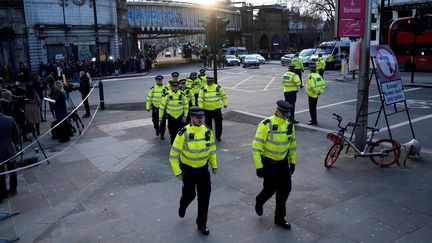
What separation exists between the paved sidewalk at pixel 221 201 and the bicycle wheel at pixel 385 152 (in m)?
0.19

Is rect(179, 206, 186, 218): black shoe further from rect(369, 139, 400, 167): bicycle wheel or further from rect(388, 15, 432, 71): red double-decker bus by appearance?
rect(388, 15, 432, 71): red double-decker bus

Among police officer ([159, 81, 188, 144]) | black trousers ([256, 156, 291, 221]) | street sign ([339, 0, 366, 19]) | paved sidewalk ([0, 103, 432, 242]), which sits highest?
street sign ([339, 0, 366, 19])

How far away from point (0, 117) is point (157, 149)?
13.0ft

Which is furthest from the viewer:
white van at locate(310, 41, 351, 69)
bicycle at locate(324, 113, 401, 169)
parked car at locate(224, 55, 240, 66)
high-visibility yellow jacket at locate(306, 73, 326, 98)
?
parked car at locate(224, 55, 240, 66)

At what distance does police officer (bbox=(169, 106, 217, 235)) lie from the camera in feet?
17.5

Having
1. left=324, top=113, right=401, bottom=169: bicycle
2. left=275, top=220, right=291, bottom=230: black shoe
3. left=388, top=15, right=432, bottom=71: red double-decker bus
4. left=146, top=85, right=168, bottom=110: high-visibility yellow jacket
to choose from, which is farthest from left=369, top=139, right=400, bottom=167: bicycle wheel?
left=388, top=15, right=432, bottom=71: red double-decker bus

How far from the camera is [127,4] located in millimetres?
40750

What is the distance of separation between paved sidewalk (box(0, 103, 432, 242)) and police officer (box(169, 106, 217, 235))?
53 centimetres

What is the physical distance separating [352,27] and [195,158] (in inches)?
205

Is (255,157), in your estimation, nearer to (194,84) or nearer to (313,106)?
(313,106)

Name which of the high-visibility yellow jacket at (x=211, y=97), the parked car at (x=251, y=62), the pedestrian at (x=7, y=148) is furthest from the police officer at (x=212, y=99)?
the parked car at (x=251, y=62)

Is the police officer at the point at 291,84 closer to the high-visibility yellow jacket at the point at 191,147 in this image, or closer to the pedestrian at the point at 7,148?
the high-visibility yellow jacket at the point at 191,147

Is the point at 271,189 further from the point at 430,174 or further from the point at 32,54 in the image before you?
the point at 32,54

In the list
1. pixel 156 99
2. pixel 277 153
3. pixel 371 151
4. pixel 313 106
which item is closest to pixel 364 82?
pixel 371 151
